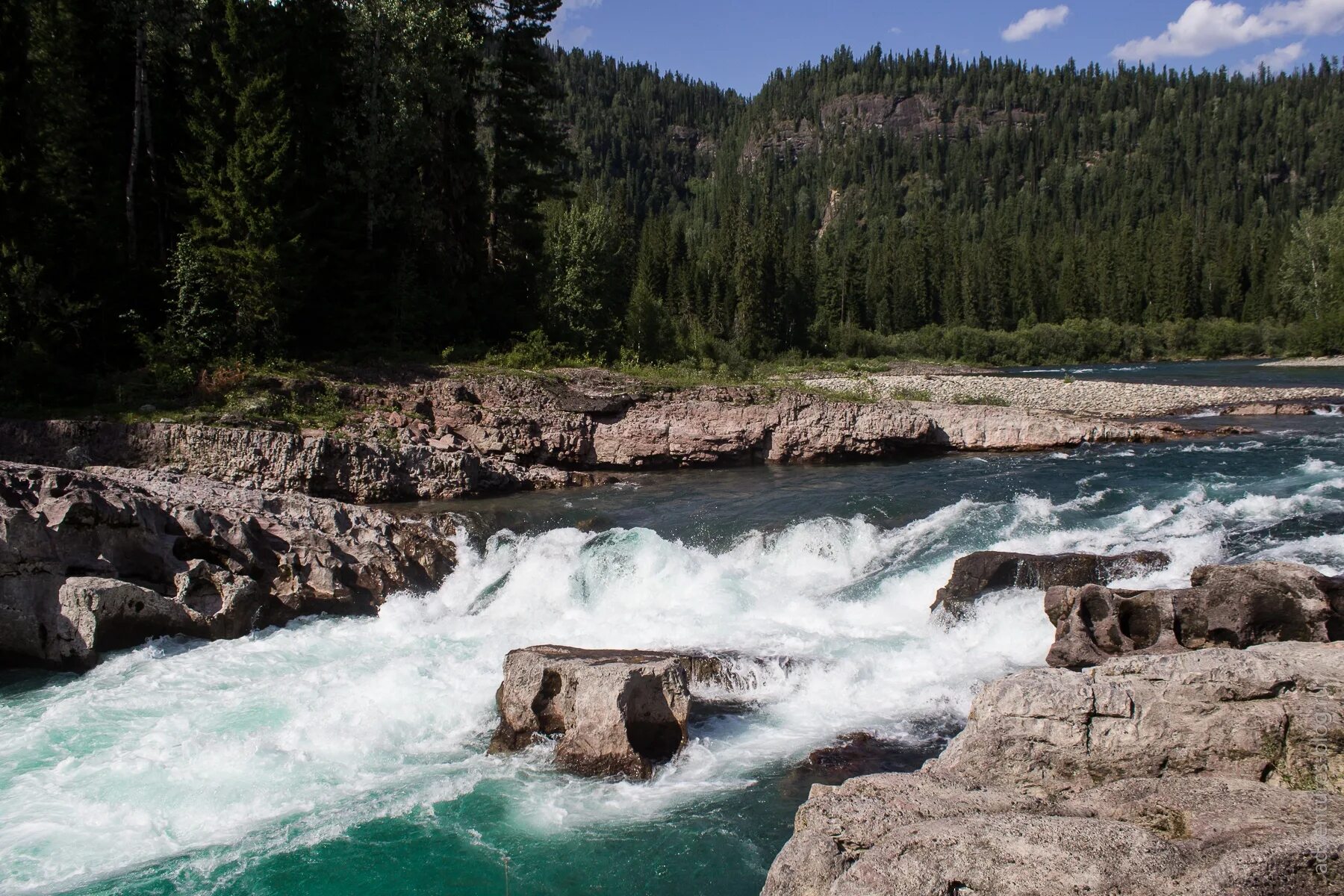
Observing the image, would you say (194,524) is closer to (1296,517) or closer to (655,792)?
(655,792)

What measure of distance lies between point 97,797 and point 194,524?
254 inches

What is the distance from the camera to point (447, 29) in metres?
27.6

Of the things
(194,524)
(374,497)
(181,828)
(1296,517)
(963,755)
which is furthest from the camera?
(374,497)

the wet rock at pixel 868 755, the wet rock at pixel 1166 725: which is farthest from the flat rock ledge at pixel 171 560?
the wet rock at pixel 1166 725

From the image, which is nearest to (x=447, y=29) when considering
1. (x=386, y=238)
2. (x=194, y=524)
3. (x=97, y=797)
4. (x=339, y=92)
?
(x=339, y=92)

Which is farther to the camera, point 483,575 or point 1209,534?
point 483,575

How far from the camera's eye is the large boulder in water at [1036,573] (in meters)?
13.4

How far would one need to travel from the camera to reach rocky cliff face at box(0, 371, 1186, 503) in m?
19.1

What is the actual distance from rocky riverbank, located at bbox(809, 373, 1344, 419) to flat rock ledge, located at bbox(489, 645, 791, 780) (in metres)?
21.0

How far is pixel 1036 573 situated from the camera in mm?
13469

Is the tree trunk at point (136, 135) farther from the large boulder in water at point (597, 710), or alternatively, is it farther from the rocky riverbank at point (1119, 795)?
the rocky riverbank at point (1119, 795)

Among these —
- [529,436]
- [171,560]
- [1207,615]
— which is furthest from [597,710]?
[529,436]

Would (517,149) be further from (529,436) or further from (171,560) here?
(171,560)

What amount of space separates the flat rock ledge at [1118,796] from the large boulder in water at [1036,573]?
552 centimetres
